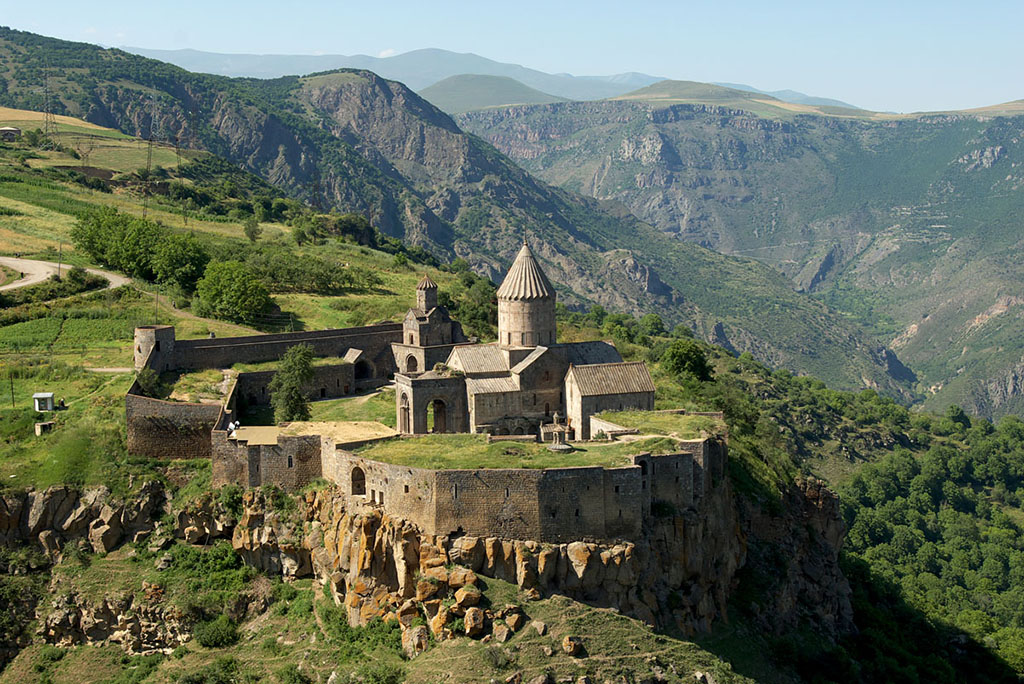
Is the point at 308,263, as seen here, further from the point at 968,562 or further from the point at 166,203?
the point at 968,562

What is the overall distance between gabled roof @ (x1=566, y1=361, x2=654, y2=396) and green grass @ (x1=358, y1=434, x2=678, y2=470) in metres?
6.62

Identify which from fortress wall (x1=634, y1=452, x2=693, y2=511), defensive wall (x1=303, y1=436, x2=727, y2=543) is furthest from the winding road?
fortress wall (x1=634, y1=452, x2=693, y2=511)

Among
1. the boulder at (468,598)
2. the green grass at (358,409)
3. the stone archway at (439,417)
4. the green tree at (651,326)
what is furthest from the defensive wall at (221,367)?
the green tree at (651,326)

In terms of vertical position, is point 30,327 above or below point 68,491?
above

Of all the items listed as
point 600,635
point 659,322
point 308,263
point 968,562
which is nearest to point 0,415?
point 600,635

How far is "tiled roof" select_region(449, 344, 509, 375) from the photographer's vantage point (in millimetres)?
58469

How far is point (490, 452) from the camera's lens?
1849 inches

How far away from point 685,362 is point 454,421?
103 feet

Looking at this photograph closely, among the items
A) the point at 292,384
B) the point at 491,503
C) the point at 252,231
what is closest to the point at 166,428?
the point at 292,384

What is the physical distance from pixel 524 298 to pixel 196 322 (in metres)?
24.6

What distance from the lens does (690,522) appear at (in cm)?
4828

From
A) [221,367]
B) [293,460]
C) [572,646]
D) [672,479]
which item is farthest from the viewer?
[221,367]

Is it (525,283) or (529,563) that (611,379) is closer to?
(525,283)

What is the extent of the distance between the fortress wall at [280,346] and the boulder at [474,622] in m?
28.5
